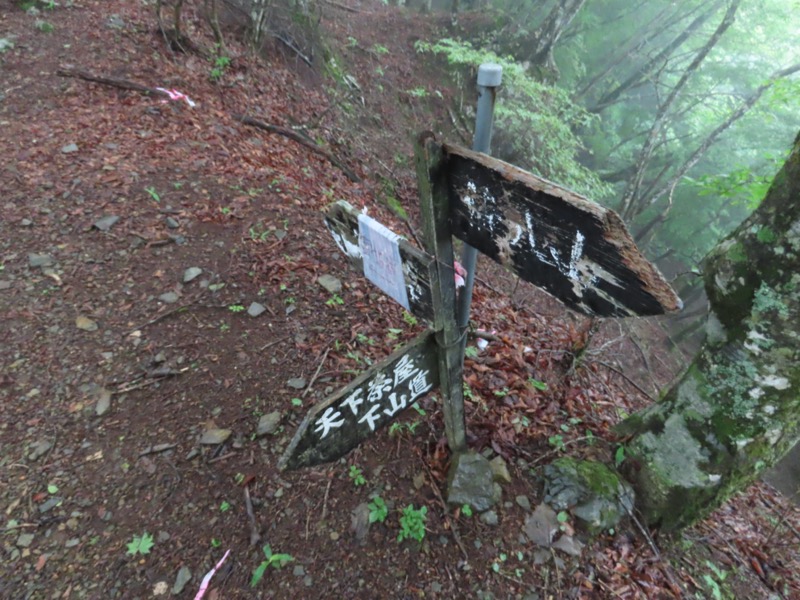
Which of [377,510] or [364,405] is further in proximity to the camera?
[377,510]

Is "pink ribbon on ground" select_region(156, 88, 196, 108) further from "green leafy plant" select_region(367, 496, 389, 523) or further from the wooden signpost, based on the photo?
"green leafy plant" select_region(367, 496, 389, 523)

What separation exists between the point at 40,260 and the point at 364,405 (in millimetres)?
3786

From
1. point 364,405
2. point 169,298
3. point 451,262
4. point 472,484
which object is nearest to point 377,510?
point 472,484

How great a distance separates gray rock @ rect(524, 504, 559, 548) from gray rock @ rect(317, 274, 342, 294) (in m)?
2.54

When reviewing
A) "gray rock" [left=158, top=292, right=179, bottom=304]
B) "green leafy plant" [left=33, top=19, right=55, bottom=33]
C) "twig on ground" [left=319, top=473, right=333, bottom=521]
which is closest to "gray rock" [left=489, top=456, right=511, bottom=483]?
"twig on ground" [left=319, top=473, right=333, bottom=521]

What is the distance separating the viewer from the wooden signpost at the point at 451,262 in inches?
52.4

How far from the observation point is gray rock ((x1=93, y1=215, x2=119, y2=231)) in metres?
4.29

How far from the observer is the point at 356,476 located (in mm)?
2914

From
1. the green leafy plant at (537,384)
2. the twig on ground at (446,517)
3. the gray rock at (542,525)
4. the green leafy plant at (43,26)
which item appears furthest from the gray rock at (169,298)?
the green leafy plant at (43,26)

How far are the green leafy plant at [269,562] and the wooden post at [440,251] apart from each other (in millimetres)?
1364

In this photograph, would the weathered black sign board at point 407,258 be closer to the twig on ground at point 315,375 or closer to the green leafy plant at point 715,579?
the twig on ground at point 315,375

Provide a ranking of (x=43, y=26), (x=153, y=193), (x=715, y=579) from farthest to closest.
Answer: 1. (x=43, y=26)
2. (x=153, y=193)
3. (x=715, y=579)

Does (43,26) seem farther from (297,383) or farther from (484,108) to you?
(484,108)

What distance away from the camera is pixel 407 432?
10.3 ft
